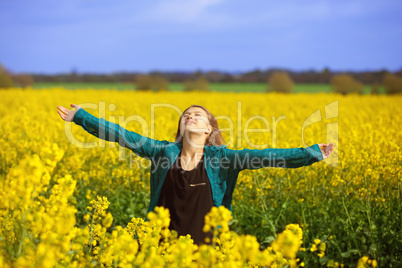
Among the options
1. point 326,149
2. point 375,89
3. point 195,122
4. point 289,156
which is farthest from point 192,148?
point 375,89

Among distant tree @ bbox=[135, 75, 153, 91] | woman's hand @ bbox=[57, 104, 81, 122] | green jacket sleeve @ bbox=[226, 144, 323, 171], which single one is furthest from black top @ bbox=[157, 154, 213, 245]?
distant tree @ bbox=[135, 75, 153, 91]

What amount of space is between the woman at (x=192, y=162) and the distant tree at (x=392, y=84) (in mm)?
23420

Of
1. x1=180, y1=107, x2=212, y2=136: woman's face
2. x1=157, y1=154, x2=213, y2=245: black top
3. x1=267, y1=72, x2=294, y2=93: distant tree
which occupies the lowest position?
x1=157, y1=154, x2=213, y2=245: black top

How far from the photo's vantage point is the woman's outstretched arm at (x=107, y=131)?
3107 millimetres

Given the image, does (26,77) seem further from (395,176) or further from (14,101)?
(395,176)

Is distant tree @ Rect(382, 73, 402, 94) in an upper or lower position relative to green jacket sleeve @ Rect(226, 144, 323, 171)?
upper

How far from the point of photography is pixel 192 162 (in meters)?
3.14

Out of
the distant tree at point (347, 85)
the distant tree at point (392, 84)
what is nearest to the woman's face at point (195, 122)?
the distant tree at point (347, 85)

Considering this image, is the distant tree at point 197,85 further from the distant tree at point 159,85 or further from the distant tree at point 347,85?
the distant tree at point 347,85

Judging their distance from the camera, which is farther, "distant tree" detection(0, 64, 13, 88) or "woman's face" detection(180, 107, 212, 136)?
"distant tree" detection(0, 64, 13, 88)

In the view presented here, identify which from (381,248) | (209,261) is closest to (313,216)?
(381,248)

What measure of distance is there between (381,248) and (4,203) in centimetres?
333

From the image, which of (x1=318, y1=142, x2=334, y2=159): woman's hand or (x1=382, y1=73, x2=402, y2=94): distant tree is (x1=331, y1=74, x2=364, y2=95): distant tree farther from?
(x1=318, y1=142, x2=334, y2=159): woman's hand

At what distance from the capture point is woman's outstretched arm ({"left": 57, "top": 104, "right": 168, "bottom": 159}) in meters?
3.11
